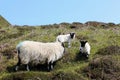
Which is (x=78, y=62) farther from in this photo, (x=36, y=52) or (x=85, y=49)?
(x=36, y=52)

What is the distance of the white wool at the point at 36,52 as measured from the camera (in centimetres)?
2483

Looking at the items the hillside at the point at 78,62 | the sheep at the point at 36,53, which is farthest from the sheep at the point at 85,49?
the sheep at the point at 36,53

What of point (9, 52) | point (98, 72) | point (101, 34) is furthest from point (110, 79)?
point (101, 34)

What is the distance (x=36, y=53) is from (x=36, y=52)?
0.07 meters

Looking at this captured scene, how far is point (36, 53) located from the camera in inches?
986

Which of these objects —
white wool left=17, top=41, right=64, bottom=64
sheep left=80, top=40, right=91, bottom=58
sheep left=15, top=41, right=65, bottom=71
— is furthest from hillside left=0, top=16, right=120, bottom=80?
white wool left=17, top=41, right=64, bottom=64

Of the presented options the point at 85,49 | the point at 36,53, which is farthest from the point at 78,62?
the point at 36,53

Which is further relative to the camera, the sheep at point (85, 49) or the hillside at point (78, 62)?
the sheep at point (85, 49)

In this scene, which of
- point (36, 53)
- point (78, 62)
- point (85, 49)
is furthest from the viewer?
point (85, 49)

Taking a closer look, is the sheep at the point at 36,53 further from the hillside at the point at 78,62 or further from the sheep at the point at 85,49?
the sheep at the point at 85,49

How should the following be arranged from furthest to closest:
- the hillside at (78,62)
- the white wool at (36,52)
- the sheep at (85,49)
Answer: the sheep at (85,49)
the white wool at (36,52)
the hillside at (78,62)

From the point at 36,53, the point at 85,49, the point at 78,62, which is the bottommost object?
the point at 78,62

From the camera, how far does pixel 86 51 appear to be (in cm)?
2669

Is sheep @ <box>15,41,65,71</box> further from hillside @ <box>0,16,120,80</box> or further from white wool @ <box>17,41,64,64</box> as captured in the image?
hillside @ <box>0,16,120,80</box>
